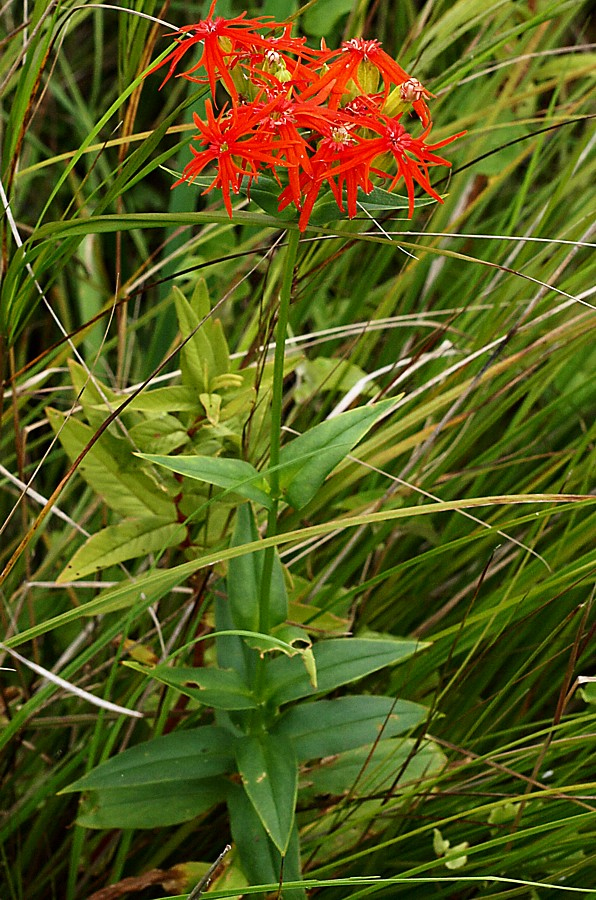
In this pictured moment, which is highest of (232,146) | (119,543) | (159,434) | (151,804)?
(232,146)

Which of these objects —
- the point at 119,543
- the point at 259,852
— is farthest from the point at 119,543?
the point at 259,852

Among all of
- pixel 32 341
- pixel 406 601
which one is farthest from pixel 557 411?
pixel 32 341

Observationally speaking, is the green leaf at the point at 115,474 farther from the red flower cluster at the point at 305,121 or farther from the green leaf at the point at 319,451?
the red flower cluster at the point at 305,121

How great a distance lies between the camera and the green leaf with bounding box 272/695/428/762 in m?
1.03

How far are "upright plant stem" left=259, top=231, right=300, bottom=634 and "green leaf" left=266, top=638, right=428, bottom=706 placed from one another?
0.32 feet

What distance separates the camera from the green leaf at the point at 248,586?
994mm

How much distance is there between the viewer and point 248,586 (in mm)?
1004

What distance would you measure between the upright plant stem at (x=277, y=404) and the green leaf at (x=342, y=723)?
164 millimetres

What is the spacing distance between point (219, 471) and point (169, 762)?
375 millimetres

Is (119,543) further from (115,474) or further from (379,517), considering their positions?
(379,517)

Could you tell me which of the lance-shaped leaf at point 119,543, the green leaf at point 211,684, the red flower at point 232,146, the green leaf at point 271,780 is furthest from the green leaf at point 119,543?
the red flower at point 232,146

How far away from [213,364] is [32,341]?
1.04 m

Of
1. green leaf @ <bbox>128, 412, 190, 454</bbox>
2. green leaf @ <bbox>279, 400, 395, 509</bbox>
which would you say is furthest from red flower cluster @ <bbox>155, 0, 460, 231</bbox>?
green leaf @ <bbox>128, 412, 190, 454</bbox>

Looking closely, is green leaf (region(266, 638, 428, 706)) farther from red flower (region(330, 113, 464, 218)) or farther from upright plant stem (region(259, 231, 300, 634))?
red flower (region(330, 113, 464, 218))
